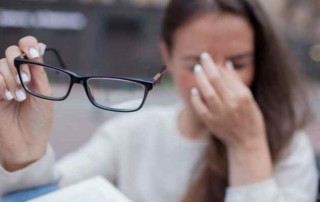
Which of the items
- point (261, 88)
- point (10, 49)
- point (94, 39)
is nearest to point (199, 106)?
point (261, 88)

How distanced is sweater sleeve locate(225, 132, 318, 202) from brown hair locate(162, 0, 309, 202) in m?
0.03

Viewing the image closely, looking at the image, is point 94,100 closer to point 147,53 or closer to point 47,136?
point 47,136

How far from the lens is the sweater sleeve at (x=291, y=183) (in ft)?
2.43

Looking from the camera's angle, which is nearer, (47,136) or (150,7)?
(47,136)

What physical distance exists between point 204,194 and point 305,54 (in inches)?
22.2

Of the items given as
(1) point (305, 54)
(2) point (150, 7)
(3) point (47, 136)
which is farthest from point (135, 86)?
(1) point (305, 54)

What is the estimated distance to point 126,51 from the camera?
37.1 inches

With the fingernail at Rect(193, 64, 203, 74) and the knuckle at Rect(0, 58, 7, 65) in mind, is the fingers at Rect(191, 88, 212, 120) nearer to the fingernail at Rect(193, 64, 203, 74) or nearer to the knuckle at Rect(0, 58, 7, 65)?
the fingernail at Rect(193, 64, 203, 74)

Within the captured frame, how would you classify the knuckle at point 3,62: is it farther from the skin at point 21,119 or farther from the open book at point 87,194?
the open book at point 87,194

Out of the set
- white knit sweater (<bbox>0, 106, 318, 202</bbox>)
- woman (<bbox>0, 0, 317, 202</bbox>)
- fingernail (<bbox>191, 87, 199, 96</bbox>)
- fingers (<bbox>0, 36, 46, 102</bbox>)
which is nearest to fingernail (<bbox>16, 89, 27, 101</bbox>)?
A: fingers (<bbox>0, 36, 46, 102</bbox>)

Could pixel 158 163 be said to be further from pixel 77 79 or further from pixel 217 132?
pixel 77 79

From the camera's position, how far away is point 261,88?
0.86m

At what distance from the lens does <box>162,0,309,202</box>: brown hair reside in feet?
2.57

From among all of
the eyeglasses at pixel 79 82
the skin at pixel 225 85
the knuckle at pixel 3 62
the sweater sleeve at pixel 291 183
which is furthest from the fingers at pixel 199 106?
the knuckle at pixel 3 62
